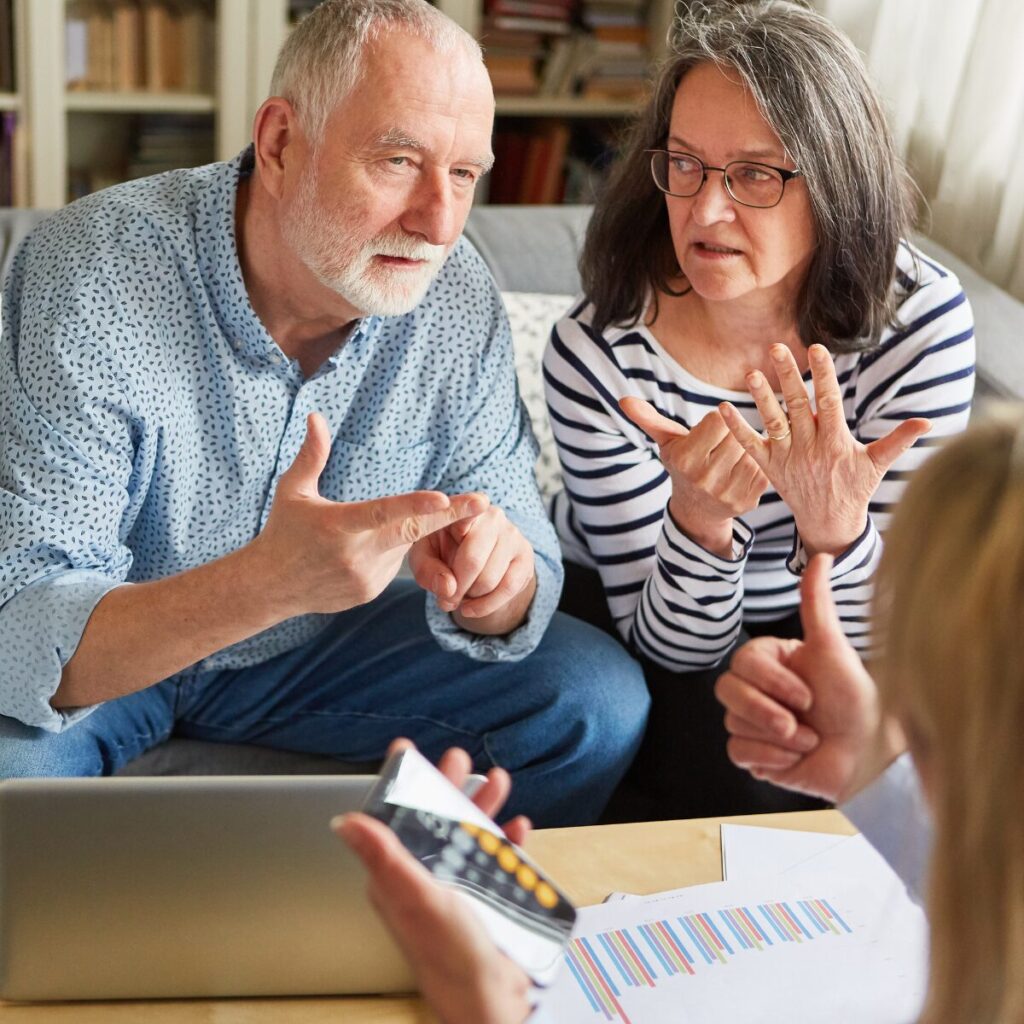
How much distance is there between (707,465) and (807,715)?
0.44 m

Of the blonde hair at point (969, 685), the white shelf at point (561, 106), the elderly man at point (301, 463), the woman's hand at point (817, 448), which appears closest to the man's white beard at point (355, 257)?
the elderly man at point (301, 463)

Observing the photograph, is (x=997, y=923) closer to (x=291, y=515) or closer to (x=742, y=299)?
(x=291, y=515)

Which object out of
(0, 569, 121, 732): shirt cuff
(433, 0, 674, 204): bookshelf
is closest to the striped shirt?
(0, 569, 121, 732): shirt cuff

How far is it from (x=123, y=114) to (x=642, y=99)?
6.64 ft

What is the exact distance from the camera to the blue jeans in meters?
1.58

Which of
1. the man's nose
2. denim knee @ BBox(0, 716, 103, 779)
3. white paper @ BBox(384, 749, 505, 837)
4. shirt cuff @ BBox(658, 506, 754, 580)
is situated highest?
the man's nose

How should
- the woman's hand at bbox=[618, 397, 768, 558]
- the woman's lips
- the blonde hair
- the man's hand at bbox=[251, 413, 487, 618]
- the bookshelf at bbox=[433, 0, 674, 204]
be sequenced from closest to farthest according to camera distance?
the blonde hair → the man's hand at bbox=[251, 413, 487, 618] → the woman's hand at bbox=[618, 397, 768, 558] → the woman's lips → the bookshelf at bbox=[433, 0, 674, 204]

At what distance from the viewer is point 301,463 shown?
3.84ft

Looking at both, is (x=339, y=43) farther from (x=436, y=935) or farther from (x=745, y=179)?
(x=436, y=935)

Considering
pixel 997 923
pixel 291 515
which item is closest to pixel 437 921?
pixel 997 923

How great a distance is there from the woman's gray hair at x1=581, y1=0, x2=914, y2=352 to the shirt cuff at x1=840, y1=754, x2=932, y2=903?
2.27ft

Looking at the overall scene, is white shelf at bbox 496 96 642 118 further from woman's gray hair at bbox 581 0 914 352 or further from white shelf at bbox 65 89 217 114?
woman's gray hair at bbox 581 0 914 352

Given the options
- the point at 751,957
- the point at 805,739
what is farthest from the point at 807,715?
the point at 751,957

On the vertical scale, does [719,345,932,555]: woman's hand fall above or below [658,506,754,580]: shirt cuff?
above
